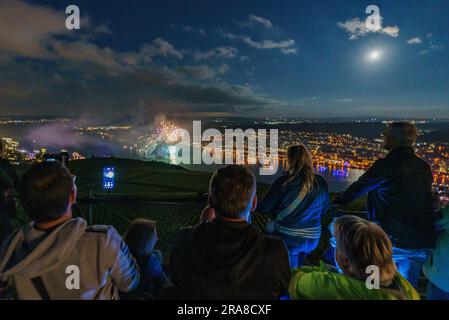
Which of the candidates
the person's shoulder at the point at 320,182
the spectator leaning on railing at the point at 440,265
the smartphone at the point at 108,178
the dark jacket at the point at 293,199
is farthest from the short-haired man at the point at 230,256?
the smartphone at the point at 108,178

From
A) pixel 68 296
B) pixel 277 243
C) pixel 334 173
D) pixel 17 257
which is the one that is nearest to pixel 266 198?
pixel 277 243

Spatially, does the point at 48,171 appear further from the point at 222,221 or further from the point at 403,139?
the point at 403,139

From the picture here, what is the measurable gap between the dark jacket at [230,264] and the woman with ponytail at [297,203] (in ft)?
4.29

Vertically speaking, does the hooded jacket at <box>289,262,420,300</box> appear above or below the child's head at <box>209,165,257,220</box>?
below

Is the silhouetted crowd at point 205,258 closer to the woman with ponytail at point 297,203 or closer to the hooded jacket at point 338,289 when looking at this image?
the hooded jacket at point 338,289

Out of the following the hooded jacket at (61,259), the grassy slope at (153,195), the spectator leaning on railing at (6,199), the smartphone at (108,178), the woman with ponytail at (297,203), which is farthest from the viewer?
the grassy slope at (153,195)

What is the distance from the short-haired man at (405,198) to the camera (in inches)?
118

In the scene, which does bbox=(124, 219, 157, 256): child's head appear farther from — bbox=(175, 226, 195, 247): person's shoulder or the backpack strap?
the backpack strap

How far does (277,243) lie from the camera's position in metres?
2.01

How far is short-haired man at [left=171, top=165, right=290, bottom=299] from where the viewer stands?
1.88 m

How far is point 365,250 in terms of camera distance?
1.83 meters

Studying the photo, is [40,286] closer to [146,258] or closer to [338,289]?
[146,258]

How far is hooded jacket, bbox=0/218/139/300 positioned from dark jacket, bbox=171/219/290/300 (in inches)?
22.1

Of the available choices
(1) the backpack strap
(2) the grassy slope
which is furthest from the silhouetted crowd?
(2) the grassy slope
